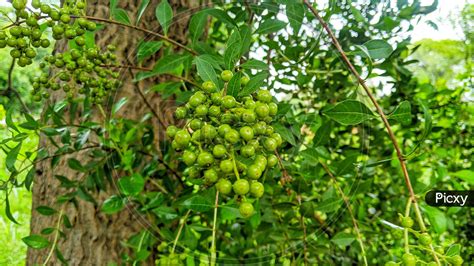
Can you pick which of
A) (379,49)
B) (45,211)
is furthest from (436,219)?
(45,211)

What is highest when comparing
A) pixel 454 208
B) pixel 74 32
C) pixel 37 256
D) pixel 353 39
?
pixel 74 32

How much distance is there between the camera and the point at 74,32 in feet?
1.96

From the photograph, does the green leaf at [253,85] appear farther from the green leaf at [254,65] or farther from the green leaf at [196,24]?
the green leaf at [196,24]

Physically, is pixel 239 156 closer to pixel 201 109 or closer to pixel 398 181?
pixel 201 109

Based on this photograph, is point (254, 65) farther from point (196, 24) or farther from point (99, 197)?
point (99, 197)

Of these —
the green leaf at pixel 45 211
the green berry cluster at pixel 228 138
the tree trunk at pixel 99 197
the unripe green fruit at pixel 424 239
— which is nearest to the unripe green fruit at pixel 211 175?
the green berry cluster at pixel 228 138

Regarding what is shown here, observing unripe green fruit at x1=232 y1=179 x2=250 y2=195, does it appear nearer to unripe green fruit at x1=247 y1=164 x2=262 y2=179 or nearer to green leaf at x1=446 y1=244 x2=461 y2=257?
unripe green fruit at x1=247 y1=164 x2=262 y2=179

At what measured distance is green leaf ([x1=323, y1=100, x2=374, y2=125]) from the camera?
1.83ft

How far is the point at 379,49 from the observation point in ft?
1.98

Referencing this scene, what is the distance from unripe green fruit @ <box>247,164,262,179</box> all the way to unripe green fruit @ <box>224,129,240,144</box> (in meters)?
0.03

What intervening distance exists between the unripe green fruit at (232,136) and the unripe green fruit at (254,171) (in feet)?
0.10

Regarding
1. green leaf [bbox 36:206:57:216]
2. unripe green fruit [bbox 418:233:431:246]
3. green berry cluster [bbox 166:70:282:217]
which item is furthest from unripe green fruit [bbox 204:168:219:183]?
green leaf [bbox 36:206:57:216]

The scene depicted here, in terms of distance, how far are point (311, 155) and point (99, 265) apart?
63 centimetres

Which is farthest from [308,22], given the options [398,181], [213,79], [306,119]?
[398,181]
